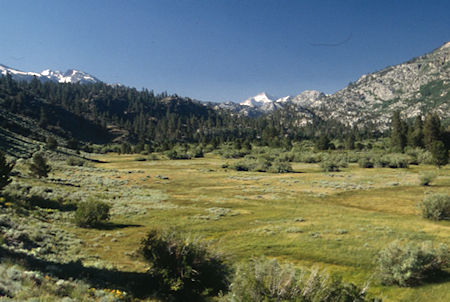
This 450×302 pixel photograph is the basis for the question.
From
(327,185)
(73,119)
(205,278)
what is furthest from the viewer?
(73,119)

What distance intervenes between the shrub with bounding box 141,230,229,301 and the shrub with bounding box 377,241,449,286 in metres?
8.78

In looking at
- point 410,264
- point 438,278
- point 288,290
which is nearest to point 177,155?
point 410,264

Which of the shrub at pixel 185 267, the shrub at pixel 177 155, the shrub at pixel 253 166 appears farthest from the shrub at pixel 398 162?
the shrub at pixel 177 155

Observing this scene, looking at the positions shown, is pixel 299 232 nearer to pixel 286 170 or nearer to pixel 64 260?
pixel 64 260

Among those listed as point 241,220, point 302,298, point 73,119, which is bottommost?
point 241,220

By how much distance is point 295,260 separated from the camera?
52.6ft

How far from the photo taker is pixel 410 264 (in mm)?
12562

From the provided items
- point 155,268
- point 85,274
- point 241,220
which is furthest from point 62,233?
point 241,220

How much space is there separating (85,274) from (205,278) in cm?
563

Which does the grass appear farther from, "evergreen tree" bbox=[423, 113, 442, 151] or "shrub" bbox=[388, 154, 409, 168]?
"evergreen tree" bbox=[423, 113, 442, 151]

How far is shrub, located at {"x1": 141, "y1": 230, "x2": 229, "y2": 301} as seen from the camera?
1123cm

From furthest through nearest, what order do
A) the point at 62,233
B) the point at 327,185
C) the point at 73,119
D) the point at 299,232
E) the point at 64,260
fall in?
the point at 73,119
the point at 327,185
the point at 299,232
the point at 62,233
the point at 64,260

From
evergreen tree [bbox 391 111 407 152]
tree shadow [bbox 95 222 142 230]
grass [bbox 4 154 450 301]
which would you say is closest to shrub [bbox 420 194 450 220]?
grass [bbox 4 154 450 301]

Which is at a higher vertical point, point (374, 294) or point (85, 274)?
point (85, 274)
